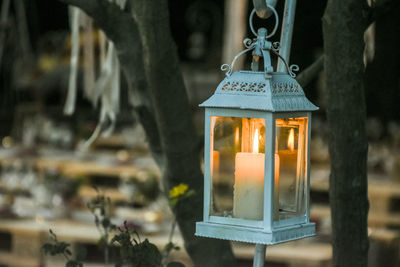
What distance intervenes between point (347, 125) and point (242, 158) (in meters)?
0.46

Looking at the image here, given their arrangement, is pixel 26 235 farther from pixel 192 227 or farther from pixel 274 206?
pixel 274 206

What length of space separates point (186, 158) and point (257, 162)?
2.17ft

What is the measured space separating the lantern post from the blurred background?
1.87 feet

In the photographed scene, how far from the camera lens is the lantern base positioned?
1.47m

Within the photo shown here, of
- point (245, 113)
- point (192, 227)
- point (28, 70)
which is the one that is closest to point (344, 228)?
point (192, 227)

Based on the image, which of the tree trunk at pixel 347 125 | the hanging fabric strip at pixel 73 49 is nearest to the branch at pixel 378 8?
the tree trunk at pixel 347 125

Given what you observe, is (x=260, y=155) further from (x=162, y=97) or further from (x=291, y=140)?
(x=162, y=97)

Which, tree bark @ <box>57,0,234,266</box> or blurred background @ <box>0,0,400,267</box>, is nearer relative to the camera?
tree bark @ <box>57,0,234,266</box>

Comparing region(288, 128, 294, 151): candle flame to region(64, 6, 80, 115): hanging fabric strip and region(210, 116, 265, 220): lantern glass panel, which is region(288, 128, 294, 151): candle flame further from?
region(64, 6, 80, 115): hanging fabric strip

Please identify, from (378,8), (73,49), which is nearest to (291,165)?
(378,8)

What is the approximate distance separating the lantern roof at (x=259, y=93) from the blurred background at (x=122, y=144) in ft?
2.09

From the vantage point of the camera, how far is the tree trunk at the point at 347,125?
1841mm

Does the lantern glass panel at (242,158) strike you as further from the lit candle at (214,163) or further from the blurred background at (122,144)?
the blurred background at (122,144)

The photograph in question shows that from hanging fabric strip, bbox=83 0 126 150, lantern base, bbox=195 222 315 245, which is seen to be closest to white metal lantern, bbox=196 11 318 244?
lantern base, bbox=195 222 315 245
